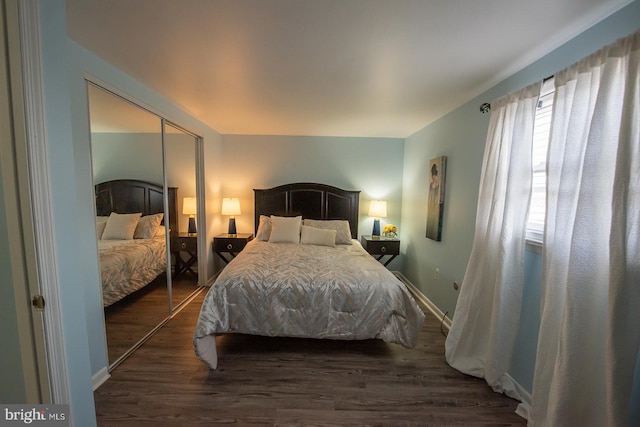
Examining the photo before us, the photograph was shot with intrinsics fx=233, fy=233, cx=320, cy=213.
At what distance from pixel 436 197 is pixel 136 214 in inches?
119

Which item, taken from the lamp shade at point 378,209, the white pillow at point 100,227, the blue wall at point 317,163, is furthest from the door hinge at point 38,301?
the lamp shade at point 378,209

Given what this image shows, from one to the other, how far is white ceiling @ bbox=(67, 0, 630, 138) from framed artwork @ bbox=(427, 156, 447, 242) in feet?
2.10

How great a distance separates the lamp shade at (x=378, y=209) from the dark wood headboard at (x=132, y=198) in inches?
103

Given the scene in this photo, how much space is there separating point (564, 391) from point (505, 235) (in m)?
0.84

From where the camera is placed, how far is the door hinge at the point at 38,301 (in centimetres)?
87

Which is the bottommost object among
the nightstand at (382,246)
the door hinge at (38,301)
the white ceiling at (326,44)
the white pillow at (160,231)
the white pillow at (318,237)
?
the nightstand at (382,246)

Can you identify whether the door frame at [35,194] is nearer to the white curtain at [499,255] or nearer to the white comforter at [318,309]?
the white comforter at [318,309]

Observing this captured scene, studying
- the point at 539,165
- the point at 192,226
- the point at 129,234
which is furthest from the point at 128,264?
the point at 539,165

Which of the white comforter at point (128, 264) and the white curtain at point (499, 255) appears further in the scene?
the white comforter at point (128, 264)

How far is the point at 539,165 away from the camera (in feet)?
5.08

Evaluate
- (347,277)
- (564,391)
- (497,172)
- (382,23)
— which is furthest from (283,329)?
(382,23)

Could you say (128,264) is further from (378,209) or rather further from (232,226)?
(378,209)

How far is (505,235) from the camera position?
5.17ft

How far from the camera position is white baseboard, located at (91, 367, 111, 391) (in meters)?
1.61
